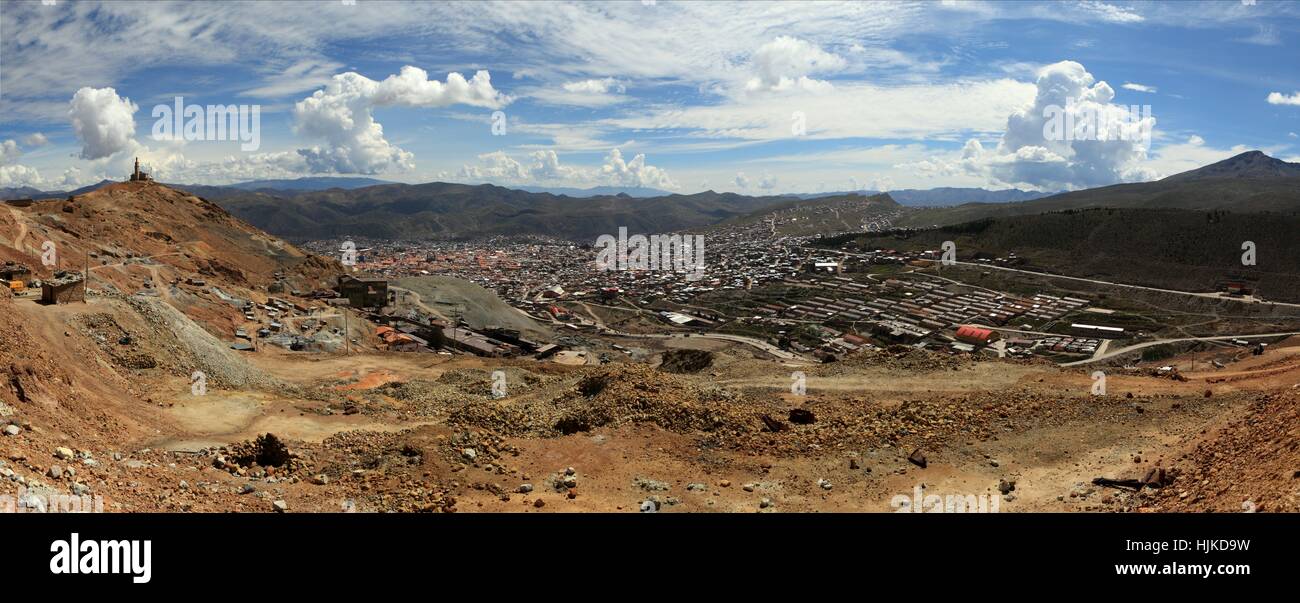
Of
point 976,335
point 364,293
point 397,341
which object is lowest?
point 976,335

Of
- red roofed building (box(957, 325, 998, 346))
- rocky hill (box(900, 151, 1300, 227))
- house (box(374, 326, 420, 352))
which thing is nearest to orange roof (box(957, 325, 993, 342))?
red roofed building (box(957, 325, 998, 346))

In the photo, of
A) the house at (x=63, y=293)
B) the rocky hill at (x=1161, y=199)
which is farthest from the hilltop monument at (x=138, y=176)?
the rocky hill at (x=1161, y=199)

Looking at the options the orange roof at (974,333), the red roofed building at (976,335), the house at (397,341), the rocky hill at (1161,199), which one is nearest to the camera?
the house at (397,341)

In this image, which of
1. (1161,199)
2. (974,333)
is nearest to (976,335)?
(974,333)

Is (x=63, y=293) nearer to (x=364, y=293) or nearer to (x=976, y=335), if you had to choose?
(x=364, y=293)

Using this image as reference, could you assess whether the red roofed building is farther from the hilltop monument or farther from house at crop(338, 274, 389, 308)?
the hilltop monument

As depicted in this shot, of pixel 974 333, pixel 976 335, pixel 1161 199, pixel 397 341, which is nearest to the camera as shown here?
pixel 397 341

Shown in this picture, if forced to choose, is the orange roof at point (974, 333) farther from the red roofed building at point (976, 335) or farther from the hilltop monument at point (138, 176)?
the hilltop monument at point (138, 176)
